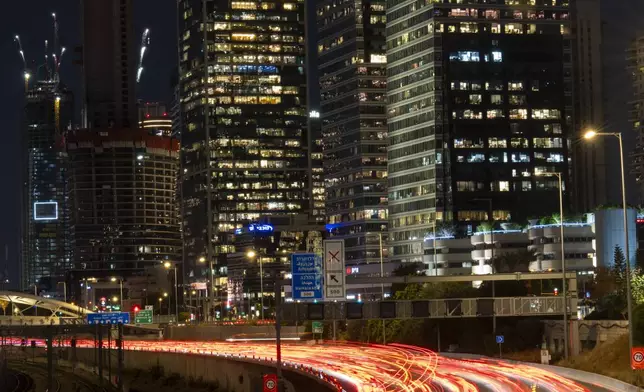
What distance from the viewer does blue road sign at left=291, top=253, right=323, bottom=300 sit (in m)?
76.5

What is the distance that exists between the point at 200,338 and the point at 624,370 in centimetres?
11804

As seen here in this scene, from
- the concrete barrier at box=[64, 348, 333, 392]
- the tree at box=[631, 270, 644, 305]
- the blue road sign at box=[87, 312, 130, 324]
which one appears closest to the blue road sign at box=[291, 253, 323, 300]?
the concrete barrier at box=[64, 348, 333, 392]

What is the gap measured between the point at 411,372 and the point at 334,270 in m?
15.6

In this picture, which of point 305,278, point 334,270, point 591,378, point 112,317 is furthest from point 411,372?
point 112,317

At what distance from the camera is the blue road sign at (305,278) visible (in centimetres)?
7650

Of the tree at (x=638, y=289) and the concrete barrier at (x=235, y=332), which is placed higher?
the tree at (x=638, y=289)

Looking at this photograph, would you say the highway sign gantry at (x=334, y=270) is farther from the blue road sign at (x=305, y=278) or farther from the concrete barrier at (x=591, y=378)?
the concrete barrier at (x=591, y=378)

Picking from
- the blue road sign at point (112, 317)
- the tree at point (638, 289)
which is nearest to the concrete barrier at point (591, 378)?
the tree at point (638, 289)

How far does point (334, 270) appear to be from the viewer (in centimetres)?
7862

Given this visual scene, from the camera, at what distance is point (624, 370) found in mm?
82250

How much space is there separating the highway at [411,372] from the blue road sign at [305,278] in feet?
18.5

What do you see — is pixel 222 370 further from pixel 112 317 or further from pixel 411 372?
pixel 112 317

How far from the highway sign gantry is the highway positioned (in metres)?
5.50

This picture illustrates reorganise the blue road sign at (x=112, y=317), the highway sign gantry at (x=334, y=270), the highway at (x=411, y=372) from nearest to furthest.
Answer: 1. the highway sign gantry at (x=334, y=270)
2. the highway at (x=411, y=372)
3. the blue road sign at (x=112, y=317)
